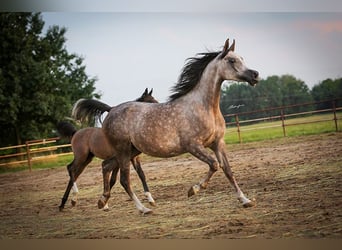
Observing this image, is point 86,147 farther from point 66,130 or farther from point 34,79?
point 34,79

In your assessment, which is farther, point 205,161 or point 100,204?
point 100,204

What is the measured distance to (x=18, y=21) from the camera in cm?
564

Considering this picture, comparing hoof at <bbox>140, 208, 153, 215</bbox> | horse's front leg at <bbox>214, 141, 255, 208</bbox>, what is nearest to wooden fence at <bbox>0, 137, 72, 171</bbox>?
hoof at <bbox>140, 208, 153, 215</bbox>

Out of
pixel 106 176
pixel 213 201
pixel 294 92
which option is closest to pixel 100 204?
pixel 106 176

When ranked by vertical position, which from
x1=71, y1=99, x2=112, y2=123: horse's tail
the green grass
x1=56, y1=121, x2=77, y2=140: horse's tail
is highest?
x1=71, y1=99, x2=112, y2=123: horse's tail

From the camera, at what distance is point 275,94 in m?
4.80

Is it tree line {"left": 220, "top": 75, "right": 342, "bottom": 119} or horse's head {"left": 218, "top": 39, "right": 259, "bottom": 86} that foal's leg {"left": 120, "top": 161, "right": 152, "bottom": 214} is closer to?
tree line {"left": 220, "top": 75, "right": 342, "bottom": 119}

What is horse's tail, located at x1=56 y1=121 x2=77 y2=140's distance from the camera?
530cm

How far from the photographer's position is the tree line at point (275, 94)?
4.51 meters

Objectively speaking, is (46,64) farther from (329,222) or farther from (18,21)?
(329,222)

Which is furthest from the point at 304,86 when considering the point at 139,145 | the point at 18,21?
the point at 18,21

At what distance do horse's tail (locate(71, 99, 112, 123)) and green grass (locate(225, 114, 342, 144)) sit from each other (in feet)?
4.28

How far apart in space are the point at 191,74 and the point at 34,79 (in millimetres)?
1896

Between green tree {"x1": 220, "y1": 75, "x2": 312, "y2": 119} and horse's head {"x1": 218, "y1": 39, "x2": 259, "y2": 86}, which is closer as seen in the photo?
horse's head {"x1": 218, "y1": 39, "x2": 259, "y2": 86}
